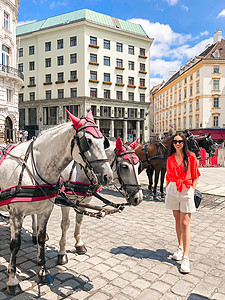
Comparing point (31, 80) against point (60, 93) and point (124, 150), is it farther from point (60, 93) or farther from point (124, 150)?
point (124, 150)

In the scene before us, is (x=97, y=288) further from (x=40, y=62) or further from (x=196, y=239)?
(x=40, y=62)

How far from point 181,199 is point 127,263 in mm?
1464

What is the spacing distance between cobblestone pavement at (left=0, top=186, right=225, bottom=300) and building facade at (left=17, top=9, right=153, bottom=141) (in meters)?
30.9

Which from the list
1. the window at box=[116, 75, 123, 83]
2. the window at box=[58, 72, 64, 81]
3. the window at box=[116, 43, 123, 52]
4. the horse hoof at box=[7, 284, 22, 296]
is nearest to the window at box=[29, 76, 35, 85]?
the window at box=[58, 72, 64, 81]

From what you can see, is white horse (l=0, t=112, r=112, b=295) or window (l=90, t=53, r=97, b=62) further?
window (l=90, t=53, r=97, b=62)

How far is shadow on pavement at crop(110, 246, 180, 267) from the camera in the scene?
13.6ft

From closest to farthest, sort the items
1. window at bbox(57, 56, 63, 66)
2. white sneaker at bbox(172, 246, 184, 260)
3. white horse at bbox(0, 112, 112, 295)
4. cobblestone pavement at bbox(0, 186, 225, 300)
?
white horse at bbox(0, 112, 112, 295)
cobblestone pavement at bbox(0, 186, 225, 300)
white sneaker at bbox(172, 246, 184, 260)
window at bbox(57, 56, 63, 66)

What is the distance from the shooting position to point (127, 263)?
12.9 ft

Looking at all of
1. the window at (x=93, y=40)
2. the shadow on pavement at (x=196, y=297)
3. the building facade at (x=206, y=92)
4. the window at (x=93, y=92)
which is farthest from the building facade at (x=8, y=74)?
the building facade at (x=206, y=92)

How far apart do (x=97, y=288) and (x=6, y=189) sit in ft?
6.23

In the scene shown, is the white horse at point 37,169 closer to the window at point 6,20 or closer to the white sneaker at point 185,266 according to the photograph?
the white sneaker at point 185,266

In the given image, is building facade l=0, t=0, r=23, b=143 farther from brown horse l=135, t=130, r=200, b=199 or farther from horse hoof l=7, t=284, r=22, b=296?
horse hoof l=7, t=284, r=22, b=296

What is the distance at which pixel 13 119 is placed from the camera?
28.4 meters

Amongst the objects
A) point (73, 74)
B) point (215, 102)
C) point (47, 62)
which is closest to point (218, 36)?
point (215, 102)
